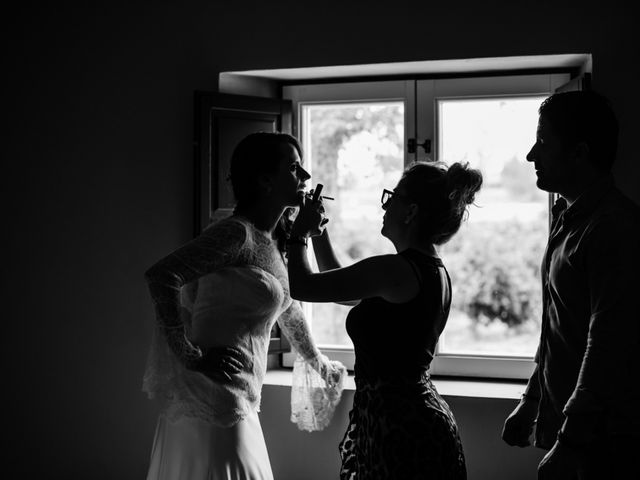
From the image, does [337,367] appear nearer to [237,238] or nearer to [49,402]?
[237,238]

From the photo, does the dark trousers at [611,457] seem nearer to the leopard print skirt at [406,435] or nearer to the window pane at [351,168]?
the leopard print skirt at [406,435]

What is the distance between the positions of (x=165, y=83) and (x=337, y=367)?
1476 millimetres

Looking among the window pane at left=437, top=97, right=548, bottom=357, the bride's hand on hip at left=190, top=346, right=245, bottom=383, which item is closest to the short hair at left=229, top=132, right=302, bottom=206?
the bride's hand on hip at left=190, top=346, right=245, bottom=383

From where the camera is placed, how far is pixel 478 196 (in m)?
3.06

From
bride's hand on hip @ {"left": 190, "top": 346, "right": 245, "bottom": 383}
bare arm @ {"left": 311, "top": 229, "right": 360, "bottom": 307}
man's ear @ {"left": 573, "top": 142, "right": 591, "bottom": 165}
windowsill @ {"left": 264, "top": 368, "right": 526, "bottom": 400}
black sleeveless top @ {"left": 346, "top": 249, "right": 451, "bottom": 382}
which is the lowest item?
windowsill @ {"left": 264, "top": 368, "right": 526, "bottom": 400}

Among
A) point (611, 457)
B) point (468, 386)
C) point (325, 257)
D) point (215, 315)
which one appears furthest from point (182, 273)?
point (468, 386)

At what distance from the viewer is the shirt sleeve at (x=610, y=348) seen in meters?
1.47

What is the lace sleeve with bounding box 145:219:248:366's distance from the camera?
6.58ft

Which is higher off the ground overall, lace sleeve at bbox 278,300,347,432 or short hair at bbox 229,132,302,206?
short hair at bbox 229,132,302,206

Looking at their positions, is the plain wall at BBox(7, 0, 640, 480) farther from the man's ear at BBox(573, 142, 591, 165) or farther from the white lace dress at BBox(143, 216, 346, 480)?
the man's ear at BBox(573, 142, 591, 165)

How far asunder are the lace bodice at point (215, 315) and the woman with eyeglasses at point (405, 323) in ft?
0.71

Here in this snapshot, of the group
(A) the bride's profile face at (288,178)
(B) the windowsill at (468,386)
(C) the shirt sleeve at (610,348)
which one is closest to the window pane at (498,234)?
(B) the windowsill at (468,386)

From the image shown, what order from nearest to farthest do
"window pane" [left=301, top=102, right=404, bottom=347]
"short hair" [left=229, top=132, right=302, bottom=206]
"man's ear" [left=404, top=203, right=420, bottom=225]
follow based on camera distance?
1. "man's ear" [left=404, top=203, right=420, bottom=225]
2. "short hair" [left=229, top=132, right=302, bottom=206]
3. "window pane" [left=301, top=102, right=404, bottom=347]

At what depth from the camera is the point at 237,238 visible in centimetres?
211
